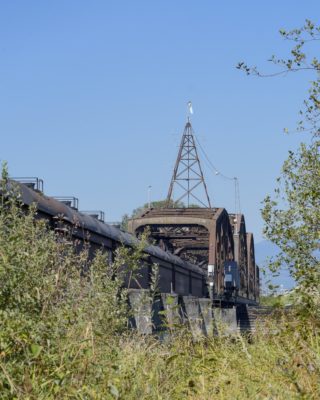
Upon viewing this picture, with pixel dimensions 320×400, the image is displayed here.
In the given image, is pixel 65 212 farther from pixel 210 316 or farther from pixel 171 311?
pixel 171 311

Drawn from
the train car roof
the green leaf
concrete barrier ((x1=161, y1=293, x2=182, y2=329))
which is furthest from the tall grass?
the train car roof

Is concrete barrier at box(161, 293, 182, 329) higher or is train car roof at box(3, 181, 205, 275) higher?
train car roof at box(3, 181, 205, 275)

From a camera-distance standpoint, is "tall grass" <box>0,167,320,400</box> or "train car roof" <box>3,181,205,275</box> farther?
"train car roof" <box>3,181,205,275</box>

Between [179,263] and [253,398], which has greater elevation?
[179,263]

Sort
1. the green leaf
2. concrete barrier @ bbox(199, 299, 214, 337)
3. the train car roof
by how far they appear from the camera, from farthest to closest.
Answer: the train car roof, concrete barrier @ bbox(199, 299, 214, 337), the green leaf

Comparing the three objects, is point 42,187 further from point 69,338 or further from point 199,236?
point 199,236

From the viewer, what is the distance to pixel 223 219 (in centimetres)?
6912

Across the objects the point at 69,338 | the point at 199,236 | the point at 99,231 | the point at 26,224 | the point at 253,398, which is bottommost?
the point at 253,398

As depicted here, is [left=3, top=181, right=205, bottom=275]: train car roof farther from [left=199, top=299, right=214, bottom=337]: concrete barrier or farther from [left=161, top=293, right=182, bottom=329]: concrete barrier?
[left=161, top=293, right=182, bottom=329]: concrete barrier

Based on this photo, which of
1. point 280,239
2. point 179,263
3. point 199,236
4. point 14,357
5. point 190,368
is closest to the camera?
point 14,357

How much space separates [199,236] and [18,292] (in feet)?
203

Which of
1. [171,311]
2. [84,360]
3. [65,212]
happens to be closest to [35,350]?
[84,360]

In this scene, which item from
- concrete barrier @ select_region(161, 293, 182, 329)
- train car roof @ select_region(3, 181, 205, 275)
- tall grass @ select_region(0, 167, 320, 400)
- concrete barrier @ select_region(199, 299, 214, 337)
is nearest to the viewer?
tall grass @ select_region(0, 167, 320, 400)

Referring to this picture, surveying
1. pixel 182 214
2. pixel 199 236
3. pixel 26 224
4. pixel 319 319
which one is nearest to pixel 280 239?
pixel 319 319
